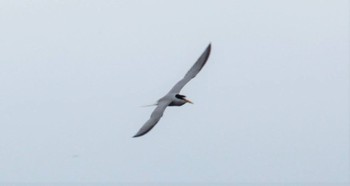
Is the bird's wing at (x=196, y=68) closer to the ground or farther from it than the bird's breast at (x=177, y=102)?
farther from it

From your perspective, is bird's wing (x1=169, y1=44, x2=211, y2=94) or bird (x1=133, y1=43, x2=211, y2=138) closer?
bird (x1=133, y1=43, x2=211, y2=138)

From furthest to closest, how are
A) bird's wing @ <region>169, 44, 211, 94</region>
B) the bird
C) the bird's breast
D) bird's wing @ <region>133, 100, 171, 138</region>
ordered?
bird's wing @ <region>169, 44, 211, 94</region>
the bird's breast
the bird
bird's wing @ <region>133, 100, 171, 138</region>

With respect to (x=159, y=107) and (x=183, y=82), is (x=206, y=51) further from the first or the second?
(x=159, y=107)

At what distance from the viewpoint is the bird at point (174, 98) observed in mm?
35875

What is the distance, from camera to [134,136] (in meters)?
34.4

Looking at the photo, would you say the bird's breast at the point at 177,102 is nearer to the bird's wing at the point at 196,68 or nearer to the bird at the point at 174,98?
the bird at the point at 174,98

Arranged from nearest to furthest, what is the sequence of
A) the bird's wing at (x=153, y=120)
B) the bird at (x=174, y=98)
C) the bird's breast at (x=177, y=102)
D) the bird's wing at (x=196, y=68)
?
the bird's wing at (x=153, y=120) → the bird at (x=174, y=98) → the bird's breast at (x=177, y=102) → the bird's wing at (x=196, y=68)

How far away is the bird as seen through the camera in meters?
35.9

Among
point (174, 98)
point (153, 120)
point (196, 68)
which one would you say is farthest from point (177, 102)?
point (153, 120)

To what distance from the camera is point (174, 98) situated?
133ft

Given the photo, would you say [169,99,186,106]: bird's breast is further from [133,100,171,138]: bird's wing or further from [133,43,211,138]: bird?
[133,100,171,138]: bird's wing

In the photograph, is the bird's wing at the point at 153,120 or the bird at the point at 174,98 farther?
the bird at the point at 174,98

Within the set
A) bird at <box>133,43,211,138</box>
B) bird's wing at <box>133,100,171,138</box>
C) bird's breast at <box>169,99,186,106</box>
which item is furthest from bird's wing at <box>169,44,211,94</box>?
bird's wing at <box>133,100,171,138</box>

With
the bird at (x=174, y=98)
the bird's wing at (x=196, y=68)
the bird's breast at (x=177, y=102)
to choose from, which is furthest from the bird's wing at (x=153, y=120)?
the bird's wing at (x=196, y=68)
